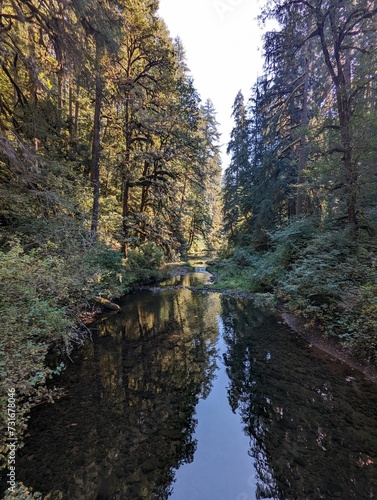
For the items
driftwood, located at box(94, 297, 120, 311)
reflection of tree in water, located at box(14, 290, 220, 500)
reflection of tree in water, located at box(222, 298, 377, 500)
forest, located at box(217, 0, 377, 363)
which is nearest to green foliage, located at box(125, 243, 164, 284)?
driftwood, located at box(94, 297, 120, 311)

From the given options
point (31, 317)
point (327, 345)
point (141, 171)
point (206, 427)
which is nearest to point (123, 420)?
point (206, 427)

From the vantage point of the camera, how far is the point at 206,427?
14.0 feet

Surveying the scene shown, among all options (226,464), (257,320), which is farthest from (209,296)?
(226,464)

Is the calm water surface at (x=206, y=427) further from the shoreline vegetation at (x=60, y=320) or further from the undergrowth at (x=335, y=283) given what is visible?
the undergrowth at (x=335, y=283)

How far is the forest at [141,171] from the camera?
5266 mm

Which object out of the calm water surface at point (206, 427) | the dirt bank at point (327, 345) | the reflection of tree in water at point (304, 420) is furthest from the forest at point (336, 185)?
the calm water surface at point (206, 427)

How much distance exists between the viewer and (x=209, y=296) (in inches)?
Answer: 516

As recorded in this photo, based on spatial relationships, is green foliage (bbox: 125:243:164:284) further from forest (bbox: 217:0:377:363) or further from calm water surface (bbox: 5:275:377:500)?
calm water surface (bbox: 5:275:377:500)

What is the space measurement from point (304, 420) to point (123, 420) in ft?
10.2

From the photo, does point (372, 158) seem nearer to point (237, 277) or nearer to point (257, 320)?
point (257, 320)

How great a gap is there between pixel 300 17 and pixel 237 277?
12.3 metres

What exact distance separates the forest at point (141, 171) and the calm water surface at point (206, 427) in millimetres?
771

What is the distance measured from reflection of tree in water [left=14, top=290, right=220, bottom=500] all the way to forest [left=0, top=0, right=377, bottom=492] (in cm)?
64

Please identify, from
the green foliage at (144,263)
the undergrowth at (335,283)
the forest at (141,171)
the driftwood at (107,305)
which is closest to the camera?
the forest at (141,171)
